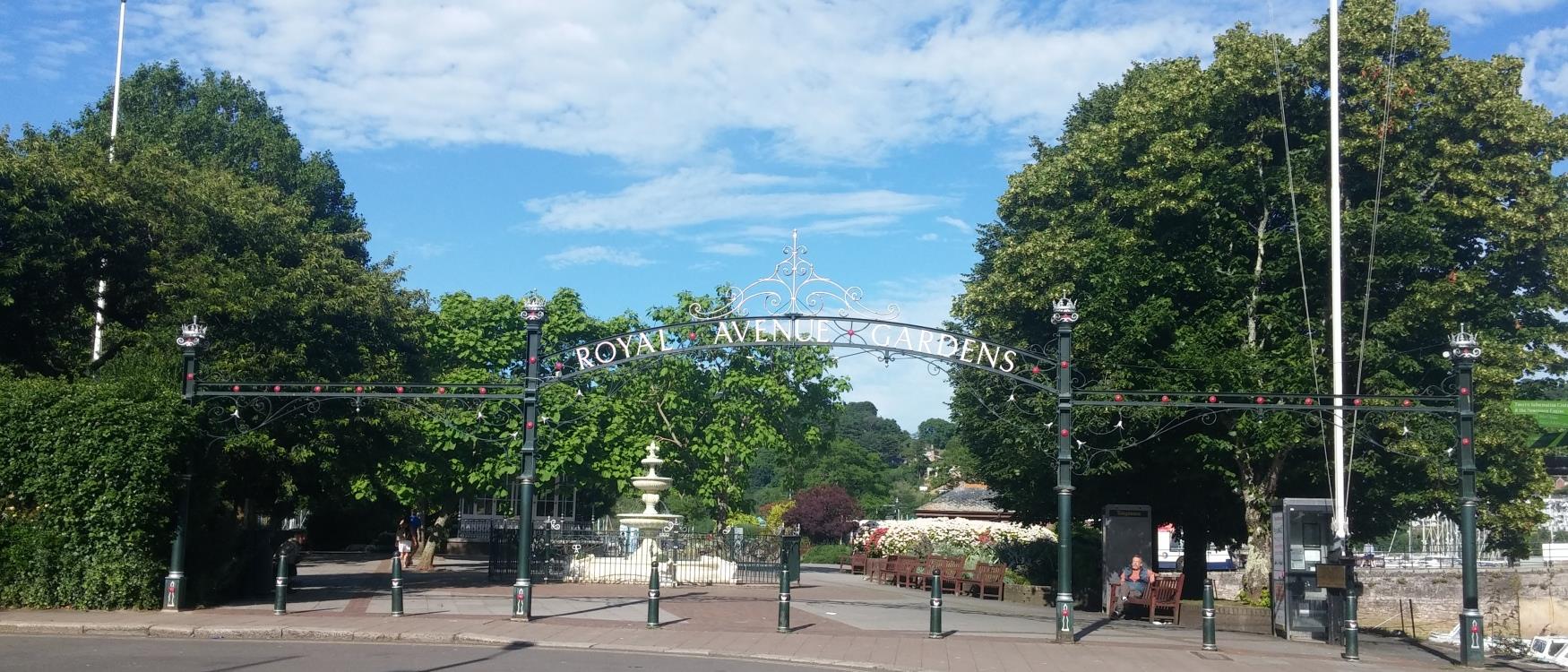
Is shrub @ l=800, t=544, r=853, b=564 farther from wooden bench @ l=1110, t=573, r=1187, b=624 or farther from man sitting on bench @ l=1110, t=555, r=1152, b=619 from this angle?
wooden bench @ l=1110, t=573, r=1187, b=624

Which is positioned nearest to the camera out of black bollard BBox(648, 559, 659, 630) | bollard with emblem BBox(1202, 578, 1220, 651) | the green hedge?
bollard with emblem BBox(1202, 578, 1220, 651)

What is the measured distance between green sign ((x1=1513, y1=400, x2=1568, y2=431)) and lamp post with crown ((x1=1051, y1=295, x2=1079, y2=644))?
10294 mm

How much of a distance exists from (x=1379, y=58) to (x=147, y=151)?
991 inches

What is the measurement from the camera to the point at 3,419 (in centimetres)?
1875

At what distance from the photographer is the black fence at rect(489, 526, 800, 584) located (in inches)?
1152

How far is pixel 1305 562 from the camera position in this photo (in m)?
20.6

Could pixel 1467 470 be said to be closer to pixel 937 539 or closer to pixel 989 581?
pixel 989 581

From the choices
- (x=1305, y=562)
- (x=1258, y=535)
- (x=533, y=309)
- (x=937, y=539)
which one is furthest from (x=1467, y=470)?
(x=937, y=539)

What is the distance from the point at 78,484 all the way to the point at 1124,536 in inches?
763

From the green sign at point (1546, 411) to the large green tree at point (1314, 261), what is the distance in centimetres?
92

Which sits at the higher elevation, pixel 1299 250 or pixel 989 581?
pixel 1299 250

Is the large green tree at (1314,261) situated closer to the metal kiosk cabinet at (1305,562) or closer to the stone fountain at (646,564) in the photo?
the metal kiosk cabinet at (1305,562)

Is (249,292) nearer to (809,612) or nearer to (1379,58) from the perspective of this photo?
(809,612)

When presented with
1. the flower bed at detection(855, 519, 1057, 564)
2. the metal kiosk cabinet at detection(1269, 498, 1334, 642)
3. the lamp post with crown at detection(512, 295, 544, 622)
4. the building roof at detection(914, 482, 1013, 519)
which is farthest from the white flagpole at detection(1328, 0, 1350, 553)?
the building roof at detection(914, 482, 1013, 519)
